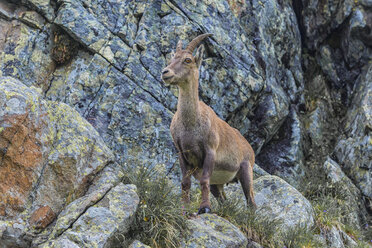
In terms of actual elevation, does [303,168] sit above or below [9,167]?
above

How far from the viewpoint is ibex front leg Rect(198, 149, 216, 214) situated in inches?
277

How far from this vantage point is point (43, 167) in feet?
19.6

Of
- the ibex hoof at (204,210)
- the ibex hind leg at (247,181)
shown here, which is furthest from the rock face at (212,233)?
the ibex hind leg at (247,181)

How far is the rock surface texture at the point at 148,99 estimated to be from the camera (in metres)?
5.75

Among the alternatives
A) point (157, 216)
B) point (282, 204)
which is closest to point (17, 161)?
point (157, 216)

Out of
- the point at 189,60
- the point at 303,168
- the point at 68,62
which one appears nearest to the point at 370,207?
the point at 303,168

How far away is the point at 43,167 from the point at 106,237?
144 cm

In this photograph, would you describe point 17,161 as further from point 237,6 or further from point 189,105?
point 237,6

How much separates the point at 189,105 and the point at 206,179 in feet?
4.47

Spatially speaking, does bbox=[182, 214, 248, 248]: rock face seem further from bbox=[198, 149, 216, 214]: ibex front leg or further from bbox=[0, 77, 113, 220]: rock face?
bbox=[0, 77, 113, 220]: rock face

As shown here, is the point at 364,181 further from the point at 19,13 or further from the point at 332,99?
the point at 19,13

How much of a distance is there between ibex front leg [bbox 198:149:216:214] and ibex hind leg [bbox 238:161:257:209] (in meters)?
1.71

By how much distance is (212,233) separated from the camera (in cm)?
629

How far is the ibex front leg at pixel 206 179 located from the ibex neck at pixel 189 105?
0.63 metres
